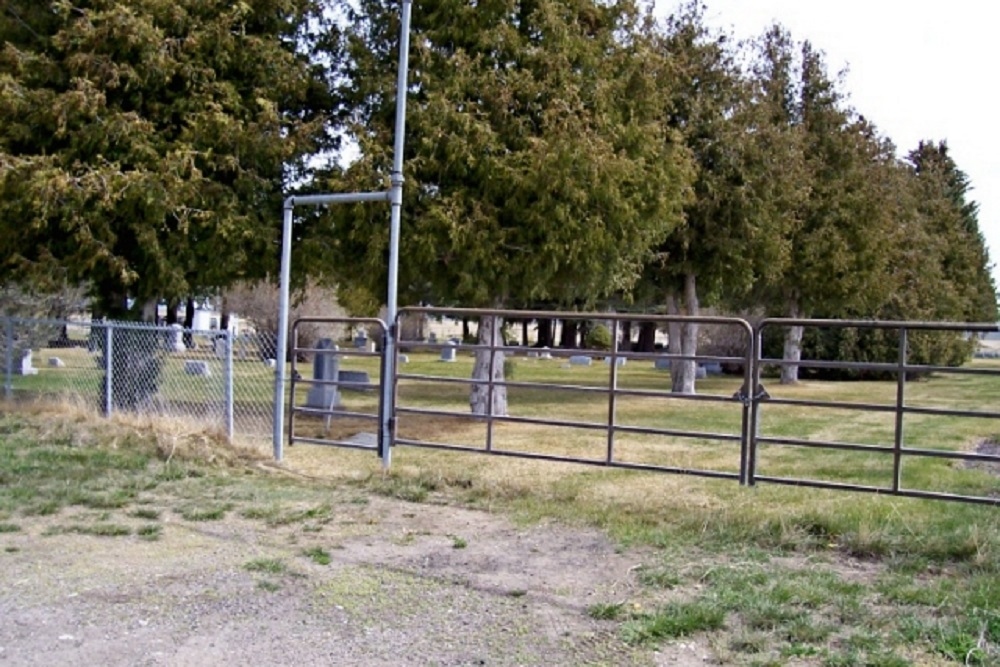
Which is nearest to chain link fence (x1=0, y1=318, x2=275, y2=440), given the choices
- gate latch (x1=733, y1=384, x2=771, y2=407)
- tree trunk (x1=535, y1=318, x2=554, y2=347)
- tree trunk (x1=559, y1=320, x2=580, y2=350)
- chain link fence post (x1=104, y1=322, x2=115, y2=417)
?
chain link fence post (x1=104, y1=322, x2=115, y2=417)

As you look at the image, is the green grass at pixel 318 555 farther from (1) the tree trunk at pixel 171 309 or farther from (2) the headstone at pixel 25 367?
(2) the headstone at pixel 25 367

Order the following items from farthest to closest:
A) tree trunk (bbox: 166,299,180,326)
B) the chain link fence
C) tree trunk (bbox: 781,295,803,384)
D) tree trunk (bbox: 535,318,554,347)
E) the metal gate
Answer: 1. tree trunk (bbox: 535,318,554,347)
2. tree trunk (bbox: 781,295,803,384)
3. tree trunk (bbox: 166,299,180,326)
4. the chain link fence
5. the metal gate

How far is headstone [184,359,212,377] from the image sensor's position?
70.2ft

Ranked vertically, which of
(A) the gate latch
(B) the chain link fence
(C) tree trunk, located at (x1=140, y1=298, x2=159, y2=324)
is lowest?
(B) the chain link fence

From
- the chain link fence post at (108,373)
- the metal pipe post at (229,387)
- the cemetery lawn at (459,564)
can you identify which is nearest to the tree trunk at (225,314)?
the chain link fence post at (108,373)

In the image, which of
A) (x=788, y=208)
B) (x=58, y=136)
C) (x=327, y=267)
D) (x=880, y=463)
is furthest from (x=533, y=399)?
(x=58, y=136)

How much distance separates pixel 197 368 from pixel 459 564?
58.7ft

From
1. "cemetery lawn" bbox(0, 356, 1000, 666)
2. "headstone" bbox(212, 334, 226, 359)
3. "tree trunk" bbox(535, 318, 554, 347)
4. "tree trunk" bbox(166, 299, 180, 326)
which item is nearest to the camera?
"cemetery lawn" bbox(0, 356, 1000, 666)

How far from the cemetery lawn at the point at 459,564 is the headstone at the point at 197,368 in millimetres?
10777

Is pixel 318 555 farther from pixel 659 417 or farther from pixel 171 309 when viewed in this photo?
pixel 659 417

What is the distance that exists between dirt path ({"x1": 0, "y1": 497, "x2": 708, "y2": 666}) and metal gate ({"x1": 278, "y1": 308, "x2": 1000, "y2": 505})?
204cm

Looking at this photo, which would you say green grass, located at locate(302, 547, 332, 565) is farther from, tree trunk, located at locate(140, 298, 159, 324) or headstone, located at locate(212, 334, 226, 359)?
tree trunk, located at locate(140, 298, 159, 324)

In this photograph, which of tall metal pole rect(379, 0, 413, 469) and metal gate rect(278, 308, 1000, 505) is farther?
tall metal pole rect(379, 0, 413, 469)

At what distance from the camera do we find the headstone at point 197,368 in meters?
21.4
